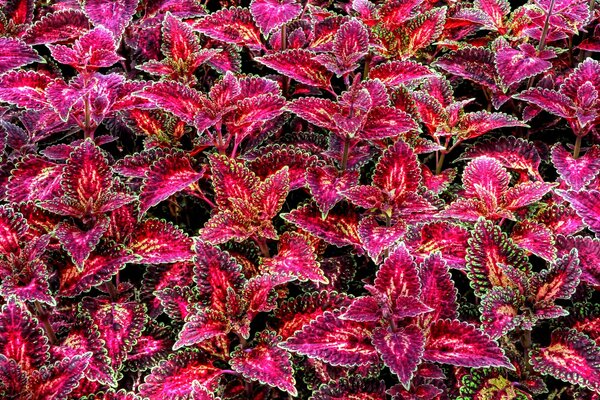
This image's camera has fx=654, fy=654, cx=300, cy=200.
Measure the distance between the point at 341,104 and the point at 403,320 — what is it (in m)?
0.62

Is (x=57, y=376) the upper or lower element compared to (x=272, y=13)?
lower

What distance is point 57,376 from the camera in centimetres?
148

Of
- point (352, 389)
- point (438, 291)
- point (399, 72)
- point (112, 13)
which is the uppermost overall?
point (112, 13)

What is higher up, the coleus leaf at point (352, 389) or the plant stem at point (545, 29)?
the plant stem at point (545, 29)

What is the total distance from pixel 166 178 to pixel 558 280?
3.48 ft

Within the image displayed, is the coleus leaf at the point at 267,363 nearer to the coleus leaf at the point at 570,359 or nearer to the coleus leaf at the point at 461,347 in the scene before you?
the coleus leaf at the point at 461,347

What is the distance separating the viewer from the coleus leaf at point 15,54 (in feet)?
6.69

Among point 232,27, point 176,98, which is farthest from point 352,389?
point 232,27

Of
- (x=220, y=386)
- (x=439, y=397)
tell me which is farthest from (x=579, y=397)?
(x=220, y=386)

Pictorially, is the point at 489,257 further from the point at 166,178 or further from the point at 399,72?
the point at 166,178

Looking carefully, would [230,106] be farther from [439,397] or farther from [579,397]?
[579,397]

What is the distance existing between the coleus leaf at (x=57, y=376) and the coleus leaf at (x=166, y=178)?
444mm

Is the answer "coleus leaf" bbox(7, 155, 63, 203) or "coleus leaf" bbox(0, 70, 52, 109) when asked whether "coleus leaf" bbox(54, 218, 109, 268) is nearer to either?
"coleus leaf" bbox(7, 155, 63, 203)

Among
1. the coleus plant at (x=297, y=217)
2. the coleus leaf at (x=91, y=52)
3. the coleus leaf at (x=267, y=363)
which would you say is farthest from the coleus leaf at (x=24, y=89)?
the coleus leaf at (x=267, y=363)
